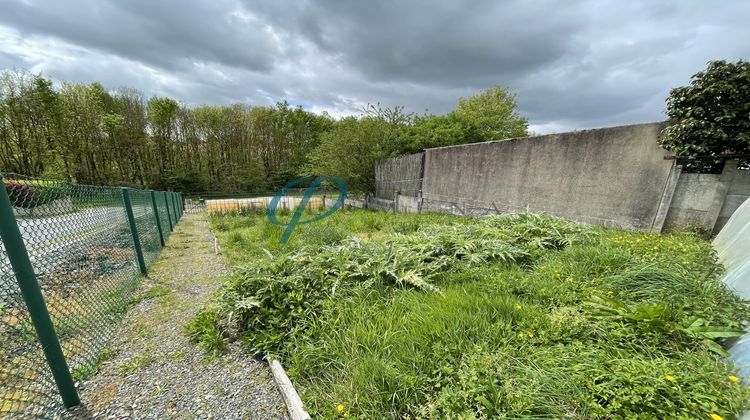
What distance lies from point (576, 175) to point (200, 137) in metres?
25.3

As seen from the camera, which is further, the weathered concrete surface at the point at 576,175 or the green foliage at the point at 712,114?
the weathered concrete surface at the point at 576,175

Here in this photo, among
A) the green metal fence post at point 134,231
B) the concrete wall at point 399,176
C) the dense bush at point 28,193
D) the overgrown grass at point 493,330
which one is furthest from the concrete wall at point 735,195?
the green metal fence post at point 134,231

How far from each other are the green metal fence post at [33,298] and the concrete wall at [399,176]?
357 inches

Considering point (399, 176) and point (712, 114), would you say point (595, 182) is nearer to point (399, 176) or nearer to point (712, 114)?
point (712, 114)

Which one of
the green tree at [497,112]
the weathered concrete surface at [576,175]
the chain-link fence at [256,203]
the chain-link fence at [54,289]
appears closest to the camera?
the chain-link fence at [54,289]

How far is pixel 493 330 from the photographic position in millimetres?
1834

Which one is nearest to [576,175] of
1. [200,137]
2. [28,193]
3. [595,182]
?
[595,182]

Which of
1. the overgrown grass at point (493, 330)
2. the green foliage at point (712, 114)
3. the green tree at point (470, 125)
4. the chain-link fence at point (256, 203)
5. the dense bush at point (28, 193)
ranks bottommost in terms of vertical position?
the chain-link fence at point (256, 203)

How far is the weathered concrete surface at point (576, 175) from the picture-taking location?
446 centimetres

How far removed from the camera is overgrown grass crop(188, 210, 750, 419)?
1314mm

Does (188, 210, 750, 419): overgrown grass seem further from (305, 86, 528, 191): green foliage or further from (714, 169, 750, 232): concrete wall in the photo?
(305, 86, 528, 191): green foliage

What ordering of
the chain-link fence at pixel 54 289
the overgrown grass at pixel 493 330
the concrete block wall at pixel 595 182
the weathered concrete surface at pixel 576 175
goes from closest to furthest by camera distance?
the overgrown grass at pixel 493 330 < the chain-link fence at pixel 54 289 < the concrete block wall at pixel 595 182 < the weathered concrete surface at pixel 576 175

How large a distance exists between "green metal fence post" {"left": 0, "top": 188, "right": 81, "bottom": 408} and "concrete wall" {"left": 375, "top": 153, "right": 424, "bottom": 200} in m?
9.07

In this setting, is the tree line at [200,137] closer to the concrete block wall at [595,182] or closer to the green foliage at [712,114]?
the concrete block wall at [595,182]
